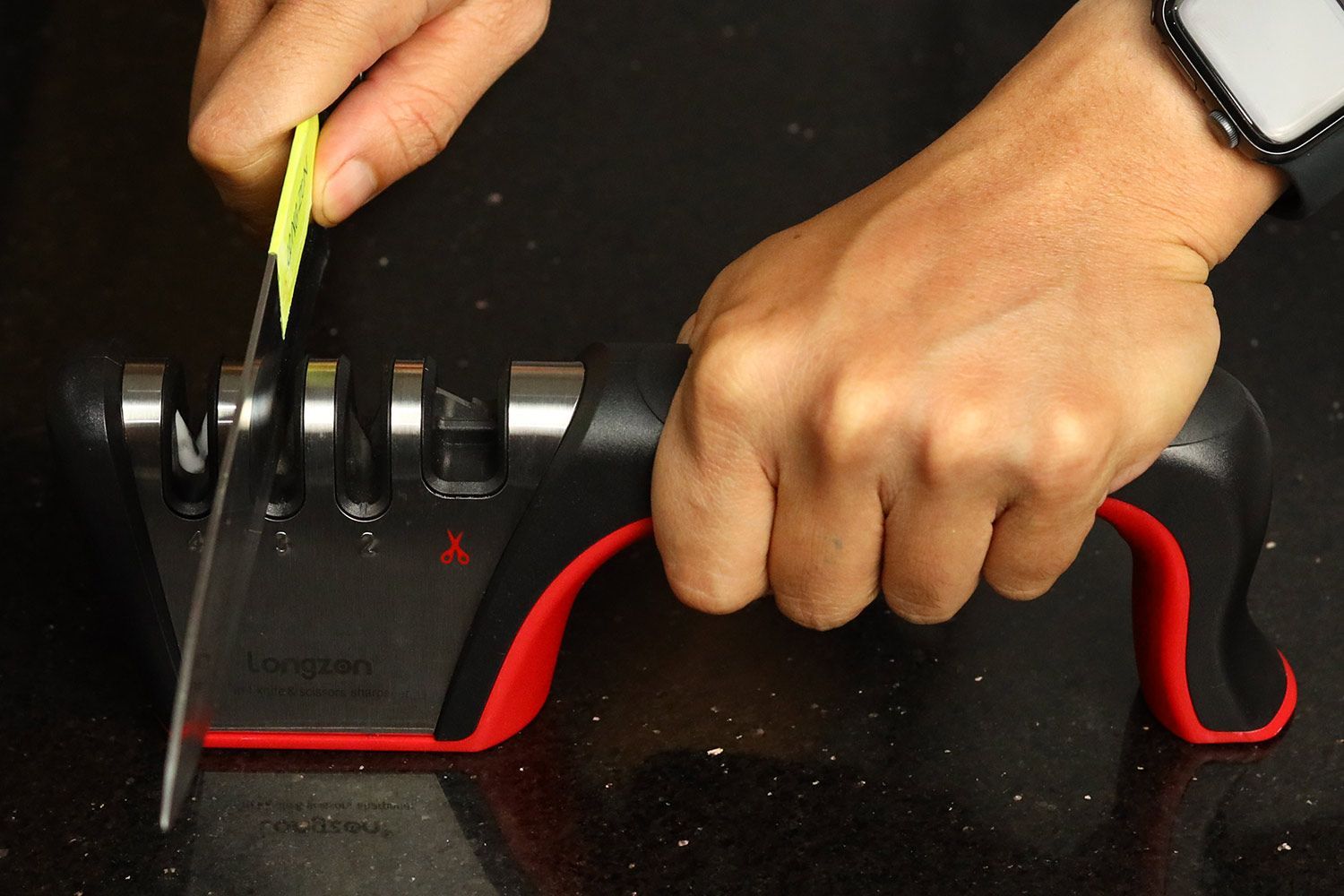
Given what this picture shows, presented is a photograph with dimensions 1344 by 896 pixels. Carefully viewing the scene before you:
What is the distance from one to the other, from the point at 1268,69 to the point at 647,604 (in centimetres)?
37

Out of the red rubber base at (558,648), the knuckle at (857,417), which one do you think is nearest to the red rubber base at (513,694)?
the red rubber base at (558,648)

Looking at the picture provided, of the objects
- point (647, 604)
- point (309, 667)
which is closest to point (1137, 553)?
point (647, 604)

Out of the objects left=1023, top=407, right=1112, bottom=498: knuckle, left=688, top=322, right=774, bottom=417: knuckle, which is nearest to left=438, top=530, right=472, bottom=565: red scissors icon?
left=688, top=322, right=774, bottom=417: knuckle

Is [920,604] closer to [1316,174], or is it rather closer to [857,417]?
[857,417]

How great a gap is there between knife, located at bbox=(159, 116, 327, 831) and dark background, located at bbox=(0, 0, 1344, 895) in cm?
12

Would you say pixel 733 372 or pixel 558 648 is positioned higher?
pixel 733 372

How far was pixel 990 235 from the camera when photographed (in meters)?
0.58

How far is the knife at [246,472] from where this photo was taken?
1.54 feet

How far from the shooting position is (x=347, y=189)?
652 mm

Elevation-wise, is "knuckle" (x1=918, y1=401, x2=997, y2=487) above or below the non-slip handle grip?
above

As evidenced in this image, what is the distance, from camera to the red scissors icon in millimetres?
608

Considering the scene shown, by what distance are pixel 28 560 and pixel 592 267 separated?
38cm

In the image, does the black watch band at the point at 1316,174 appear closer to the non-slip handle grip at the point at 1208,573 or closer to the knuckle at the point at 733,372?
the non-slip handle grip at the point at 1208,573

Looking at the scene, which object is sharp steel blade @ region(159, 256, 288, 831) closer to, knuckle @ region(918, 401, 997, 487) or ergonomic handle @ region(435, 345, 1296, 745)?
ergonomic handle @ region(435, 345, 1296, 745)
